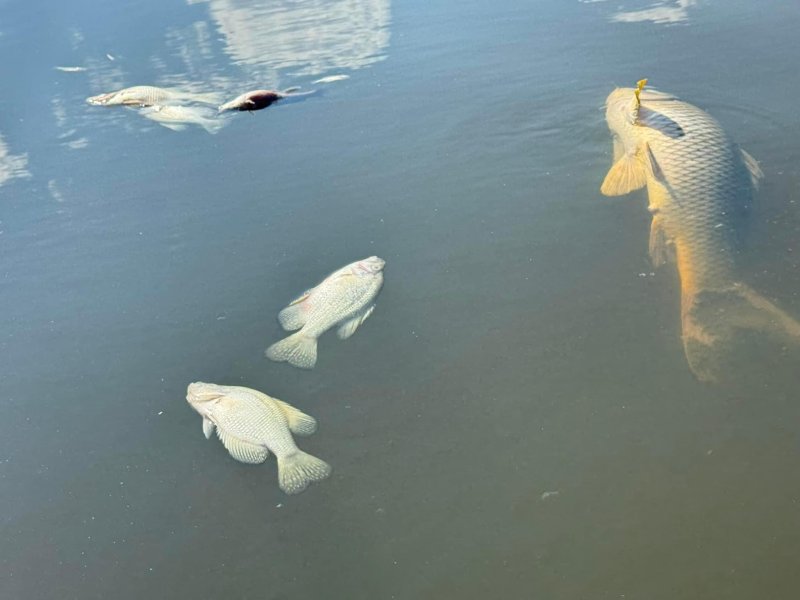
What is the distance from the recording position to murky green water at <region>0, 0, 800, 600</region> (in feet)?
8.87

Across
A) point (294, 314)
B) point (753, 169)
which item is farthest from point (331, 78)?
point (753, 169)

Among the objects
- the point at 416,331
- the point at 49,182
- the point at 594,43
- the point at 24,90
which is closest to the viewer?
the point at 416,331

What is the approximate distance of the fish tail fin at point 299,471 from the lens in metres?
2.97

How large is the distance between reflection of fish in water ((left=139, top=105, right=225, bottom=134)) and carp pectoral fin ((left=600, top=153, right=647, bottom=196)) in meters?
3.29

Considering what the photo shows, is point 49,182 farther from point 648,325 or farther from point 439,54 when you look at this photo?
point 648,325

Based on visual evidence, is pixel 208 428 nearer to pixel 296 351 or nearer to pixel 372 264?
pixel 296 351

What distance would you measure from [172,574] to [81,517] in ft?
1.92

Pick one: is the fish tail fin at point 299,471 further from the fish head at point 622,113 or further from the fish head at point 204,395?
the fish head at point 622,113

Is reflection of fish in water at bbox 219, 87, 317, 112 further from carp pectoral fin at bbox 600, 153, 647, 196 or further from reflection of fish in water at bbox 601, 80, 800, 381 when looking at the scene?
carp pectoral fin at bbox 600, 153, 647, 196

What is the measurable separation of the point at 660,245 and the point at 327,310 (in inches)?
71.5

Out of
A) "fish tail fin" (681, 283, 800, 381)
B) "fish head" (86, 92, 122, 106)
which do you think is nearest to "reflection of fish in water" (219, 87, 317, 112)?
"fish head" (86, 92, 122, 106)

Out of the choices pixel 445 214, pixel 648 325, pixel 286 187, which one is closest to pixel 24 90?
pixel 286 187

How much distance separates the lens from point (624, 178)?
→ 4.27 metres

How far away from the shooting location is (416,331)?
3604mm
